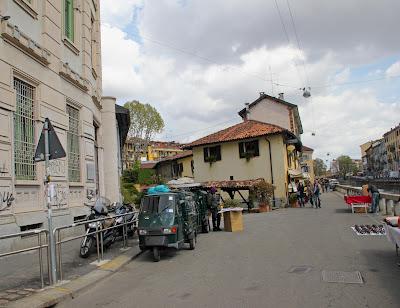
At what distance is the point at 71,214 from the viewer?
1489cm

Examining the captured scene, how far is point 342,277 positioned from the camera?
26.3ft

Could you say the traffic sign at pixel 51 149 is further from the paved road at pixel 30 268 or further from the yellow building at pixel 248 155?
the yellow building at pixel 248 155

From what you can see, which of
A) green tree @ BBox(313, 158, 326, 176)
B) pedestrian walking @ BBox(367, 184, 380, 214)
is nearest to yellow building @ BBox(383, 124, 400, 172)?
green tree @ BBox(313, 158, 326, 176)

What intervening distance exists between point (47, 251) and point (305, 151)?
9694cm

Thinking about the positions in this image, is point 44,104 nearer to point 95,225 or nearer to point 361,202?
point 95,225

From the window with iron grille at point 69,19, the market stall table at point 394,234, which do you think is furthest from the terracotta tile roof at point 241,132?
the market stall table at point 394,234

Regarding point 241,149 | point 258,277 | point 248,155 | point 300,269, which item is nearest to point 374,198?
point 248,155

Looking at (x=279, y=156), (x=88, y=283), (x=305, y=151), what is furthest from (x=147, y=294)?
(x=305, y=151)

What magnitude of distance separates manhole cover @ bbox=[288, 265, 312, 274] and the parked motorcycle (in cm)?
446

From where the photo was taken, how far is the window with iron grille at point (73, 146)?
51.6ft

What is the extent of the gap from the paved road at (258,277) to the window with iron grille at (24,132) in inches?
161

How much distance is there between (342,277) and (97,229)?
5692 mm

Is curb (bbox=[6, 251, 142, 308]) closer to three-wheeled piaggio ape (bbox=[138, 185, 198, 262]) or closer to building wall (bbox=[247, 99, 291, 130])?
three-wheeled piaggio ape (bbox=[138, 185, 198, 262])

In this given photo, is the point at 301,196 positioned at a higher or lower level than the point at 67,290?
higher
